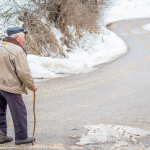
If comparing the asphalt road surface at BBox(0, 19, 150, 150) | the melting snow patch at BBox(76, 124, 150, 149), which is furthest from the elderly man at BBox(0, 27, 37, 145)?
the melting snow patch at BBox(76, 124, 150, 149)

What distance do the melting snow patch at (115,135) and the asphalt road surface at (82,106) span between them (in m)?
0.15

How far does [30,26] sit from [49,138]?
8466 millimetres

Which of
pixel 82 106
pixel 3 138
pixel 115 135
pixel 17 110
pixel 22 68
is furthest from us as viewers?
pixel 82 106

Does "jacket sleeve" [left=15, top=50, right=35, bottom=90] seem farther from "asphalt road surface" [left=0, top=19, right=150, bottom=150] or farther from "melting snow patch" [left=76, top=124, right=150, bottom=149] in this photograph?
"melting snow patch" [left=76, top=124, right=150, bottom=149]

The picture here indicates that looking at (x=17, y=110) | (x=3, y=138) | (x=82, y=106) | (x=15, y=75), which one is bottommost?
(x=82, y=106)

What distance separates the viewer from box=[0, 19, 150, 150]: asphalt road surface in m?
3.15

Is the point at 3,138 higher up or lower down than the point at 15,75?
lower down

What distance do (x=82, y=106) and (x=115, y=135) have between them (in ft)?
4.83

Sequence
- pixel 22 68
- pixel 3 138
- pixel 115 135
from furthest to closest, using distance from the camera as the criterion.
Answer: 1. pixel 115 135
2. pixel 3 138
3. pixel 22 68

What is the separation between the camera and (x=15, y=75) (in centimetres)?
256

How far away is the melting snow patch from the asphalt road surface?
0.49 ft

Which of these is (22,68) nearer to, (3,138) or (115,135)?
(3,138)

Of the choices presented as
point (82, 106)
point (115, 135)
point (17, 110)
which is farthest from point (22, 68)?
point (82, 106)

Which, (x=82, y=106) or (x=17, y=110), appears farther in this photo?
(x=82, y=106)
